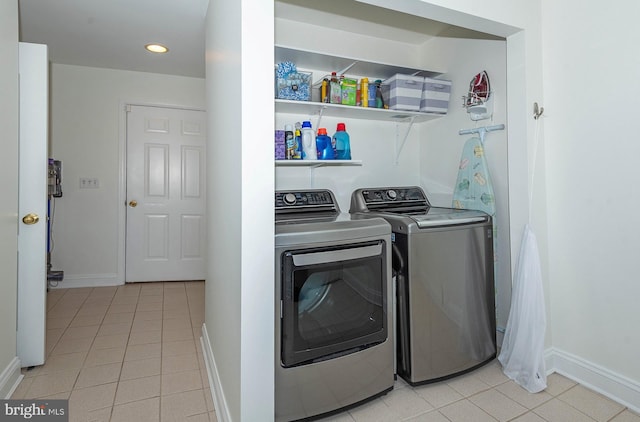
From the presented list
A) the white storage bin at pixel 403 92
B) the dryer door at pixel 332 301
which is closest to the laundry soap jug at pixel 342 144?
the white storage bin at pixel 403 92

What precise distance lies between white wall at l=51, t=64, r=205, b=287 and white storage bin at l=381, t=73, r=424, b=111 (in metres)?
2.83

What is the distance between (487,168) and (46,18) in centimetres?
345

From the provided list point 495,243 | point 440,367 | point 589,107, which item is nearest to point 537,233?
point 495,243

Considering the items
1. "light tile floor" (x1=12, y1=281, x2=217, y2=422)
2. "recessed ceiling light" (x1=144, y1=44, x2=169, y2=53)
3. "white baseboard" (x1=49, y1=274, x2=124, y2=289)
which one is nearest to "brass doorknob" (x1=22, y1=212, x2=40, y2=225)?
"light tile floor" (x1=12, y1=281, x2=217, y2=422)

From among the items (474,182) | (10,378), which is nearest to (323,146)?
(474,182)

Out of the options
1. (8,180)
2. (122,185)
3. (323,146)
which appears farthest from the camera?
(122,185)

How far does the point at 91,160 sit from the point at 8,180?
86.0 inches

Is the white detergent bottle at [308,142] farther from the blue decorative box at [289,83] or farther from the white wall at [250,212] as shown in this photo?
the white wall at [250,212]

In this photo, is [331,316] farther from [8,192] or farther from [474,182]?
[8,192]

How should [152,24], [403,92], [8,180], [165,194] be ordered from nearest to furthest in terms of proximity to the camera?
1. [8,180]
2. [403,92]
3. [152,24]
4. [165,194]

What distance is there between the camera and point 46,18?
2619mm

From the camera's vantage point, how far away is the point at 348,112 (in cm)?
237

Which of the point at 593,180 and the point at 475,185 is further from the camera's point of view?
the point at 475,185

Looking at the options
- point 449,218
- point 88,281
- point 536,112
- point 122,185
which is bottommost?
point 88,281
